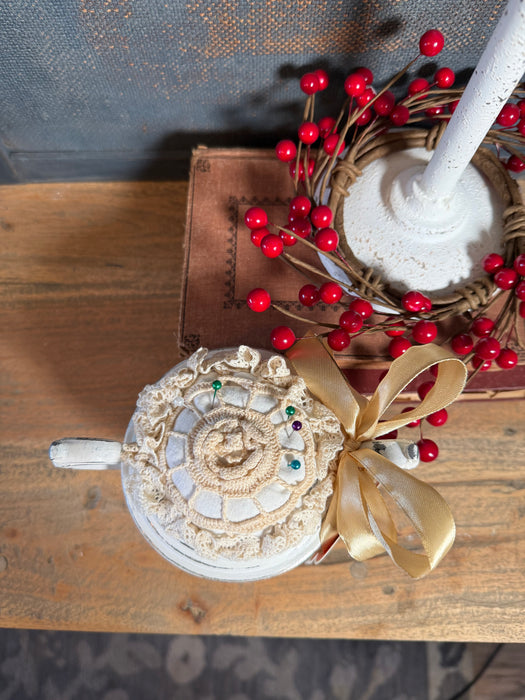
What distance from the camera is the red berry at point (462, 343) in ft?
1.92

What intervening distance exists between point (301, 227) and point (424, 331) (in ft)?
0.52

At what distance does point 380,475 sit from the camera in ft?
1.55

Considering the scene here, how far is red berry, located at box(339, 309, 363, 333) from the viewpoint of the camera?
0.55m

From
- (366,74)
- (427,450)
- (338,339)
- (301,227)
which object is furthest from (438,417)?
(366,74)

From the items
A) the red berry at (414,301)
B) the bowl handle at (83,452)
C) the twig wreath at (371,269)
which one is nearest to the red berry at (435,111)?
the twig wreath at (371,269)

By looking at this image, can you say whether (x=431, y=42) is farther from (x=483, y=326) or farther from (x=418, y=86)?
(x=483, y=326)

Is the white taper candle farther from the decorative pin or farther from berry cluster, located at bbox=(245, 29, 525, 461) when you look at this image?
the decorative pin

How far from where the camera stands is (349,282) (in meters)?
0.57

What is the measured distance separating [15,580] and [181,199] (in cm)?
53

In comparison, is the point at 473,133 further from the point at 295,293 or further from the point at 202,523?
the point at 202,523

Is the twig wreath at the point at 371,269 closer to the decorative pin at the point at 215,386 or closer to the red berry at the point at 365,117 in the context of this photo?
the red berry at the point at 365,117

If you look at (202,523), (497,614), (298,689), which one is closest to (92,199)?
(202,523)

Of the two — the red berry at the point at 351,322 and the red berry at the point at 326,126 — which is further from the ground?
the red berry at the point at 326,126

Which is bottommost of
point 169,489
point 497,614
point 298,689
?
point 298,689
